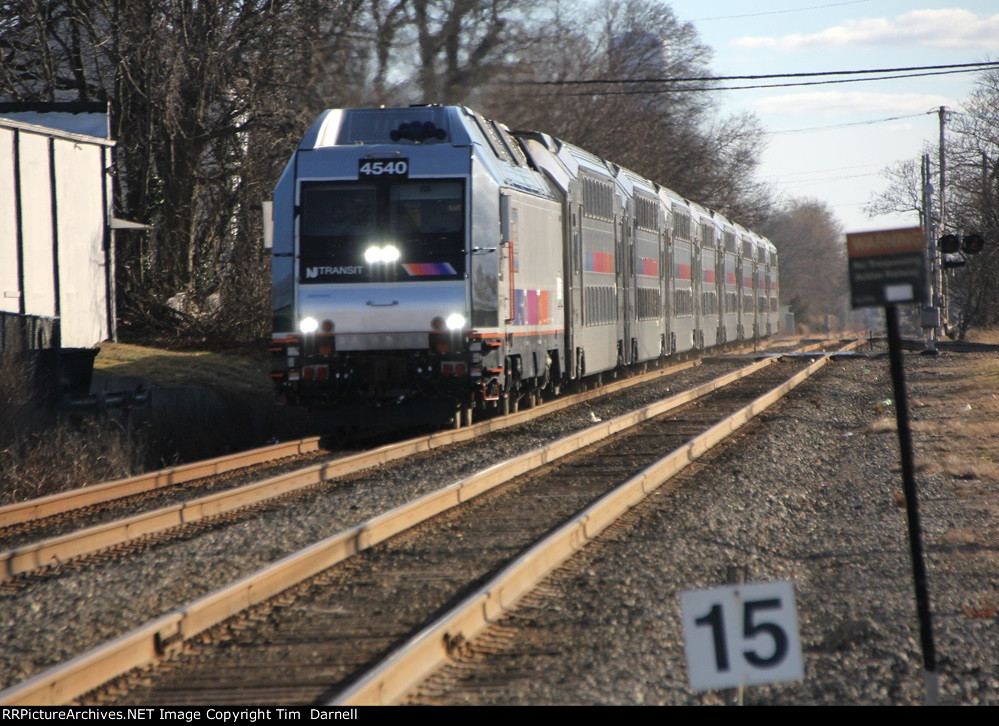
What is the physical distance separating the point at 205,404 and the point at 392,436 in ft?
9.07

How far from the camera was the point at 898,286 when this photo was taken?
525 cm

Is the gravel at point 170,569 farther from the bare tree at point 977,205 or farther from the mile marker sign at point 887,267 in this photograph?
the bare tree at point 977,205


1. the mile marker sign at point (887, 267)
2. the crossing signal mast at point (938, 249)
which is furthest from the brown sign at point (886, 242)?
the crossing signal mast at point (938, 249)

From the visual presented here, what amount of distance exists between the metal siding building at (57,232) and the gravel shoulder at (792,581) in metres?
8.85

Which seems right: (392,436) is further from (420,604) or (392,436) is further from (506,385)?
(420,604)

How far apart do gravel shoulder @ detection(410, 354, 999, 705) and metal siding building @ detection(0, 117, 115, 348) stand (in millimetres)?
8852

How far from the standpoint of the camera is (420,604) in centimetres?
670

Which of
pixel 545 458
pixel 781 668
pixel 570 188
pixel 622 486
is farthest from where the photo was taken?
pixel 570 188

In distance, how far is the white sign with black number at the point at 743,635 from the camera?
465 centimetres

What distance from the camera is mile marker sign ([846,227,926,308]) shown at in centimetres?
521

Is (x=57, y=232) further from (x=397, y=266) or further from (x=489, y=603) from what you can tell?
(x=489, y=603)

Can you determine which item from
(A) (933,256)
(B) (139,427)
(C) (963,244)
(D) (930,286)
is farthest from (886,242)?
(A) (933,256)

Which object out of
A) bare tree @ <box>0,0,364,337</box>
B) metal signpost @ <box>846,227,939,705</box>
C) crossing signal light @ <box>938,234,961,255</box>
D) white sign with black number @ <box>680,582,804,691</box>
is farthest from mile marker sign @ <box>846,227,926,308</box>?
crossing signal light @ <box>938,234,961,255</box>

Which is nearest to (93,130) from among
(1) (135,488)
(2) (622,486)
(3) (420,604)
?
(1) (135,488)
